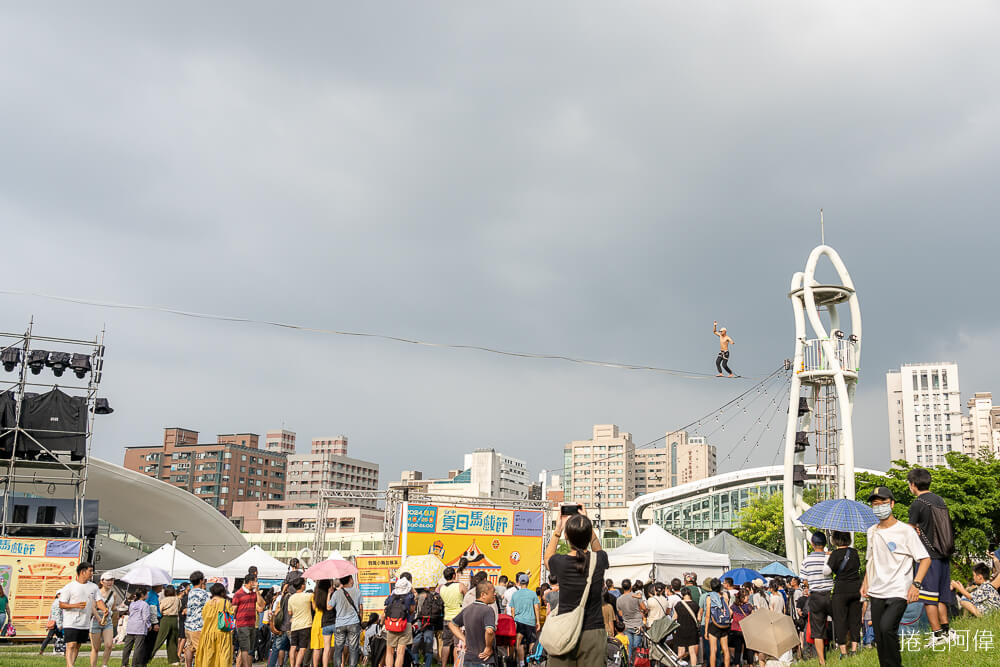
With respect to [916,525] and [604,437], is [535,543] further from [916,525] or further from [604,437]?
[604,437]

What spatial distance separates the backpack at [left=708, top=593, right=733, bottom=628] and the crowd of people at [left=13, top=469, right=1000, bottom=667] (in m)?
0.02

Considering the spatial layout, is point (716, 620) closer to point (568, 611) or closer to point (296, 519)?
point (568, 611)

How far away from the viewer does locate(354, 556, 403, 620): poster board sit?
16484 mm

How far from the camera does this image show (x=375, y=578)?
17.3 m

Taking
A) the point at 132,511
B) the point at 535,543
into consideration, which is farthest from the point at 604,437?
the point at 535,543

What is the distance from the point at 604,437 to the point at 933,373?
69057mm

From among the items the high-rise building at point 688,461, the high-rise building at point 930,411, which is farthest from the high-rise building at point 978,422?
the high-rise building at point 688,461

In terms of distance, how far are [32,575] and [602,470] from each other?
16452cm

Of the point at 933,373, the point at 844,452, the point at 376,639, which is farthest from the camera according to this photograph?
the point at 933,373

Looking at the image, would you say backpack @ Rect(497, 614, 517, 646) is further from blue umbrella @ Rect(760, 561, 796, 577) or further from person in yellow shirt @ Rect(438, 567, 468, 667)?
blue umbrella @ Rect(760, 561, 796, 577)

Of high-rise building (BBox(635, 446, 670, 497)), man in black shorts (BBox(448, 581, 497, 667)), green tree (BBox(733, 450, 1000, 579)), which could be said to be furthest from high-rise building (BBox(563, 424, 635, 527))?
man in black shorts (BBox(448, 581, 497, 667))

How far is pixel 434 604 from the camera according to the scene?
11180 millimetres

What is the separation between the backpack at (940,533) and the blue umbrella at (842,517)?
370cm

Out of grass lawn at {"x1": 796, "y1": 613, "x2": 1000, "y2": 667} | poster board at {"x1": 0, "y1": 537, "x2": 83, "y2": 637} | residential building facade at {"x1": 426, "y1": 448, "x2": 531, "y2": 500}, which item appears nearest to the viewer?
grass lawn at {"x1": 796, "y1": 613, "x2": 1000, "y2": 667}
